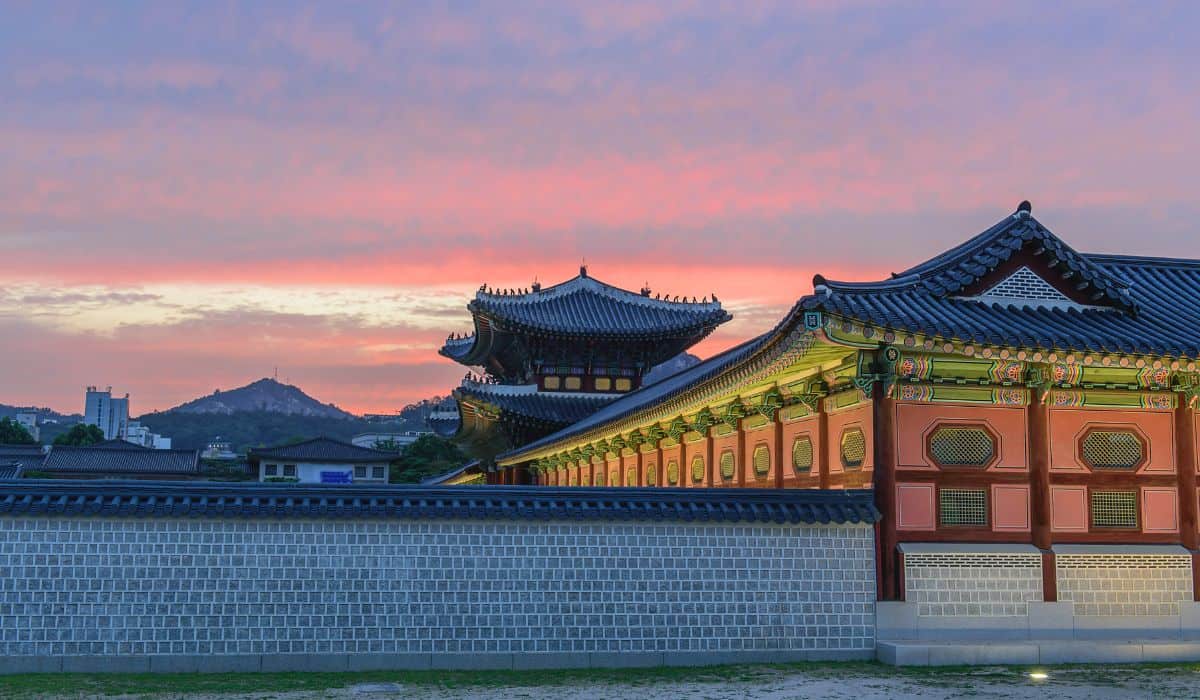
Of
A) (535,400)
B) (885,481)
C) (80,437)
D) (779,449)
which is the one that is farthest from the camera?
(80,437)

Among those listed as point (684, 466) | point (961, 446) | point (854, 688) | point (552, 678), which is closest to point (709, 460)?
point (684, 466)

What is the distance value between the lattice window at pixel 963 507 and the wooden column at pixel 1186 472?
10.3 feet

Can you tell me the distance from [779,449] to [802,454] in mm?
1028

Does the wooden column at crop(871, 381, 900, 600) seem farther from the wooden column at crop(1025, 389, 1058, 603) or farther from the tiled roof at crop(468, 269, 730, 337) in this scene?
the tiled roof at crop(468, 269, 730, 337)

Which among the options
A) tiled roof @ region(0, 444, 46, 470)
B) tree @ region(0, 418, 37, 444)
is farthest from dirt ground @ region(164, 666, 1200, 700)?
tree @ region(0, 418, 37, 444)

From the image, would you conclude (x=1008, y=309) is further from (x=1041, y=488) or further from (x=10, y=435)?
(x=10, y=435)

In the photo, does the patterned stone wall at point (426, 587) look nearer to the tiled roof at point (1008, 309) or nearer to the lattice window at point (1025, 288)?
the tiled roof at point (1008, 309)

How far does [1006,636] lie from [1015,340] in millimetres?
4068

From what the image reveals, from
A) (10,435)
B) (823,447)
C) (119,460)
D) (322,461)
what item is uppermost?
(10,435)

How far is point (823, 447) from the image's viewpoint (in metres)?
18.8

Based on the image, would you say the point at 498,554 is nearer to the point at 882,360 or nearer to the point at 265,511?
the point at 265,511

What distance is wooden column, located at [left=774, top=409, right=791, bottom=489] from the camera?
69.1 ft

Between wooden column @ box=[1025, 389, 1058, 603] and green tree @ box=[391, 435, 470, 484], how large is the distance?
70744 mm

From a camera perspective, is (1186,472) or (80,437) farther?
(80,437)
